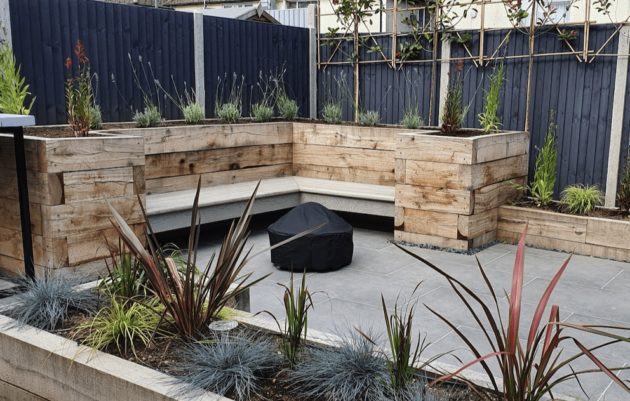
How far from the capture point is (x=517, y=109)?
6.75 m

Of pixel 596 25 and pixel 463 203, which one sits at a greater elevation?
pixel 596 25

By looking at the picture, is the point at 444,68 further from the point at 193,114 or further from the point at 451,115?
the point at 193,114

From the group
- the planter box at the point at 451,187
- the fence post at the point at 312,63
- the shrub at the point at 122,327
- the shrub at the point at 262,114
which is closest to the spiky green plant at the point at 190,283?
the shrub at the point at 122,327

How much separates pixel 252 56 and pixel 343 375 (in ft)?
19.3

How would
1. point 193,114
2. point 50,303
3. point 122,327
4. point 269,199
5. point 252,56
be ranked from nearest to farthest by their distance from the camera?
1. point 122,327
2. point 50,303
3. point 269,199
4. point 193,114
5. point 252,56

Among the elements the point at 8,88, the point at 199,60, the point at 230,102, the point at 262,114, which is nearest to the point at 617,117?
the point at 262,114

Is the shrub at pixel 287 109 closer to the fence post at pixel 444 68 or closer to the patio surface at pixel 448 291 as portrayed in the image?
the fence post at pixel 444 68

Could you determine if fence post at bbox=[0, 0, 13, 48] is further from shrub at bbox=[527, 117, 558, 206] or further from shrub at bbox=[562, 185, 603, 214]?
shrub at bbox=[562, 185, 603, 214]

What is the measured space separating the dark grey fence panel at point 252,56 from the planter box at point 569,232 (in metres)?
3.29

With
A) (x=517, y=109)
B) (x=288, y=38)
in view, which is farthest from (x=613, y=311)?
(x=288, y=38)

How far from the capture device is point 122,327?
2.64 meters

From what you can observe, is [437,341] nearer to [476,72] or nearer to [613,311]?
[613,311]

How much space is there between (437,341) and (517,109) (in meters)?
3.85

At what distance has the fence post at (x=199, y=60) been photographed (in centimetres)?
698
